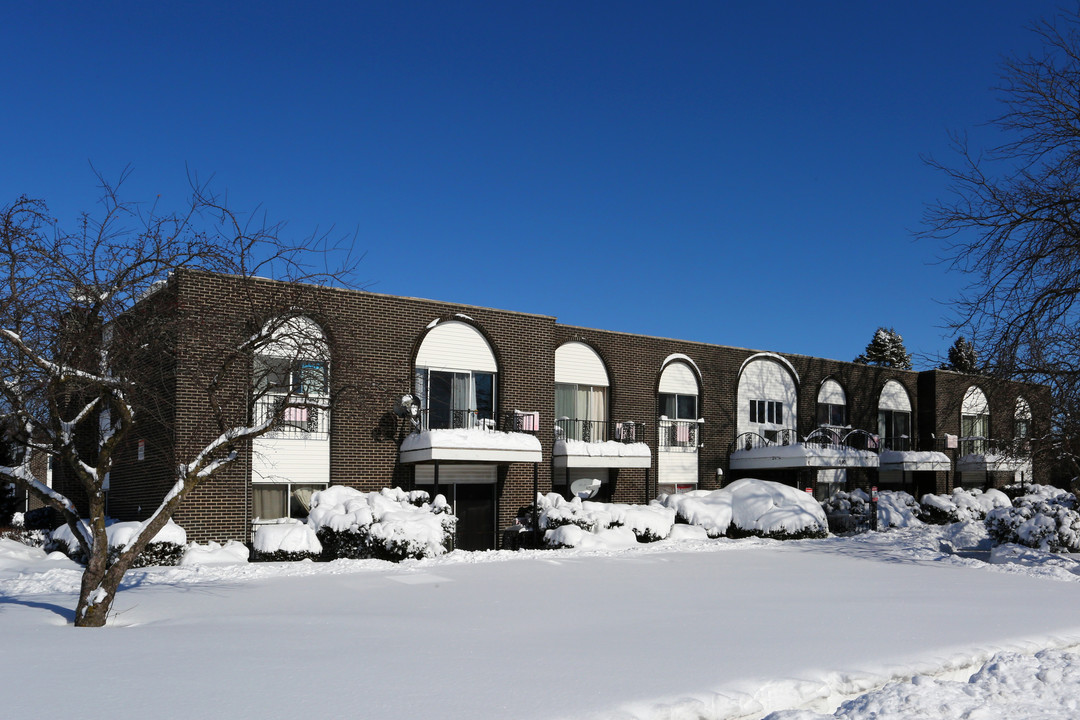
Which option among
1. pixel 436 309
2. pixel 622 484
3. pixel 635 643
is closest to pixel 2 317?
pixel 635 643

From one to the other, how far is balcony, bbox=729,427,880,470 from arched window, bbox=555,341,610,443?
5399mm

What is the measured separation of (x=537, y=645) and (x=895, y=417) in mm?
29930

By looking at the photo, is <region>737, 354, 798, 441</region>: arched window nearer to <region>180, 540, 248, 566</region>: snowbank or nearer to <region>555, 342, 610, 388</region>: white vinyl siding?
<region>555, 342, 610, 388</region>: white vinyl siding

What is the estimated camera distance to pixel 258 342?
11.1m

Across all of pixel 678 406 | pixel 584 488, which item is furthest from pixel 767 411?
pixel 584 488

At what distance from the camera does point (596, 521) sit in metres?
21.9

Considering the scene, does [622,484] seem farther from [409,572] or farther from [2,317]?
[2,317]

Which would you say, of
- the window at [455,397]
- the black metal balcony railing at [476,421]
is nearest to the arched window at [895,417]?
the black metal balcony railing at [476,421]

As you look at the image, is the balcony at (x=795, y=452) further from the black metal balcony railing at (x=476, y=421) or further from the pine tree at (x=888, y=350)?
the pine tree at (x=888, y=350)

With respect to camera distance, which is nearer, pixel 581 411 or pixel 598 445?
pixel 598 445

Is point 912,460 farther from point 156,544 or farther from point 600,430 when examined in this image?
point 156,544

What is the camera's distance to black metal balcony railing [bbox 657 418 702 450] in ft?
93.2

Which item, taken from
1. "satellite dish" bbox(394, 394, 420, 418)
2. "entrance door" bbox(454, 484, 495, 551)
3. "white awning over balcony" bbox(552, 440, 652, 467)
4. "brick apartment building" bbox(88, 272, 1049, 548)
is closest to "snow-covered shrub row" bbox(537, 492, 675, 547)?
"entrance door" bbox(454, 484, 495, 551)

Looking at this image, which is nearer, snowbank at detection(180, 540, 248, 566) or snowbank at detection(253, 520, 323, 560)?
snowbank at detection(180, 540, 248, 566)
